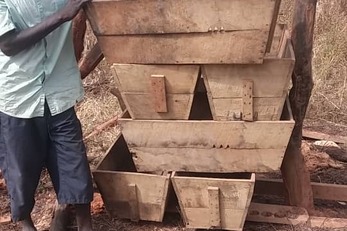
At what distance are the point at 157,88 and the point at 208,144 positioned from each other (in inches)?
19.5

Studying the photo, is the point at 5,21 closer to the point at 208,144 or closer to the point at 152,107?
the point at 152,107

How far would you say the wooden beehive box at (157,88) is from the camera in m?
3.37

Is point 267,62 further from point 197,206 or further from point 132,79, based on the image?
point 197,206

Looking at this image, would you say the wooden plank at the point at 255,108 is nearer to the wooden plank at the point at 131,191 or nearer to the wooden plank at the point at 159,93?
the wooden plank at the point at 159,93

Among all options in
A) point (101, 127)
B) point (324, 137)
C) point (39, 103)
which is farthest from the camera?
point (101, 127)

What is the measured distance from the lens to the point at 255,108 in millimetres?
3412

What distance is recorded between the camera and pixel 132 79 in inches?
135

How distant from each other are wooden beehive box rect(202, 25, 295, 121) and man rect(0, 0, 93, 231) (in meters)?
0.84

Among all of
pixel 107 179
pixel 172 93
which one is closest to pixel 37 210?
pixel 107 179

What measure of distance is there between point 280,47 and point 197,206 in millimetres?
1337

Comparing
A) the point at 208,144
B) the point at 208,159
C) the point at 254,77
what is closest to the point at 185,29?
the point at 254,77

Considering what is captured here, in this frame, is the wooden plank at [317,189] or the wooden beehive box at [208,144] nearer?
the wooden beehive box at [208,144]

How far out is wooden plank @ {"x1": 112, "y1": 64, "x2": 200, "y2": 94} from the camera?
11.0 feet

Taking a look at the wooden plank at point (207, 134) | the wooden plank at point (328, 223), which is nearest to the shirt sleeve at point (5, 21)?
the wooden plank at point (207, 134)
